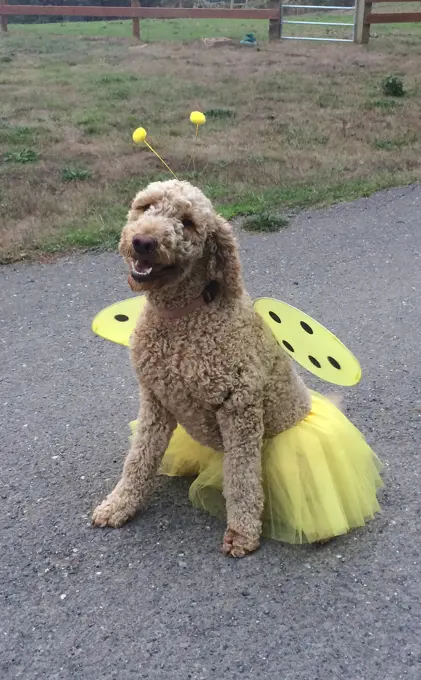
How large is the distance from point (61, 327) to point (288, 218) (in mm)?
2895

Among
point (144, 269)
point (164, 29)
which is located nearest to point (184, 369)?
point (144, 269)

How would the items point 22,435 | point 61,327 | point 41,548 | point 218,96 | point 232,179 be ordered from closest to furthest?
point 41,548 → point 22,435 → point 61,327 → point 232,179 → point 218,96

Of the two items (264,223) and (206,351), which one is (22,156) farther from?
(206,351)

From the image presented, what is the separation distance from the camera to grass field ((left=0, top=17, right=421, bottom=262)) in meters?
7.09

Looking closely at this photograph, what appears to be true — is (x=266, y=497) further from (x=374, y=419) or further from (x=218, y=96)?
(x=218, y=96)

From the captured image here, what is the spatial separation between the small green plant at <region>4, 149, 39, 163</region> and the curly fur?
Answer: 6358mm

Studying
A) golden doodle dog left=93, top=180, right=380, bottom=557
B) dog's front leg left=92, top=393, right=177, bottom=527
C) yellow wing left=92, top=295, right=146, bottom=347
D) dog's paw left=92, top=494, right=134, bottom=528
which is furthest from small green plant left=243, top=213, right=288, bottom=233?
dog's paw left=92, top=494, right=134, bottom=528

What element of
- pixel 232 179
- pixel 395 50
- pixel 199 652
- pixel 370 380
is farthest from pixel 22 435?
pixel 395 50

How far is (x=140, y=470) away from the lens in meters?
2.84

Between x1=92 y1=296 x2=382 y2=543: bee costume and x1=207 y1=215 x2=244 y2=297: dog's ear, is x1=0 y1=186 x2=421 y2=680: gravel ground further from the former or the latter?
x1=207 y1=215 x2=244 y2=297: dog's ear

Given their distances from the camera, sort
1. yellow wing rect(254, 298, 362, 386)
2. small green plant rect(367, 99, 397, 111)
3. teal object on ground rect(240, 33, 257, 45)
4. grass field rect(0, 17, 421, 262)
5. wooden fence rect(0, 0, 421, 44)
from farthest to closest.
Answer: teal object on ground rect(240, 33, 257, 45), wooden fence rect(0, 0, 421, 44), small green plant rect(367, 99, 397, 111), grass field rect(0, 17, 421, 262), yellow wing rect(254, 298, 362, 386)

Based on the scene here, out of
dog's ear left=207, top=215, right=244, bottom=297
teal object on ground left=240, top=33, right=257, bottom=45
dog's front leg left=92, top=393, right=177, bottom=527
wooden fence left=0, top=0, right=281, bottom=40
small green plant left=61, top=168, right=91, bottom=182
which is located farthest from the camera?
teal object on ground left=240, top=33, right=257, bottom=45

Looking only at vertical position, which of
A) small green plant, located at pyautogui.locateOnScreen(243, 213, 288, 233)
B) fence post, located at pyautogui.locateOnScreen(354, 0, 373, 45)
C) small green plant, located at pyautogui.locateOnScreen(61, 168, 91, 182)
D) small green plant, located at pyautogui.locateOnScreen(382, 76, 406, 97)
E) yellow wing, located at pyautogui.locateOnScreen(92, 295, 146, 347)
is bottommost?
small green plant, located at pyautogui.locateOnScreen(243, 213, 288, 233)

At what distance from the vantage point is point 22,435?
11.8ft
